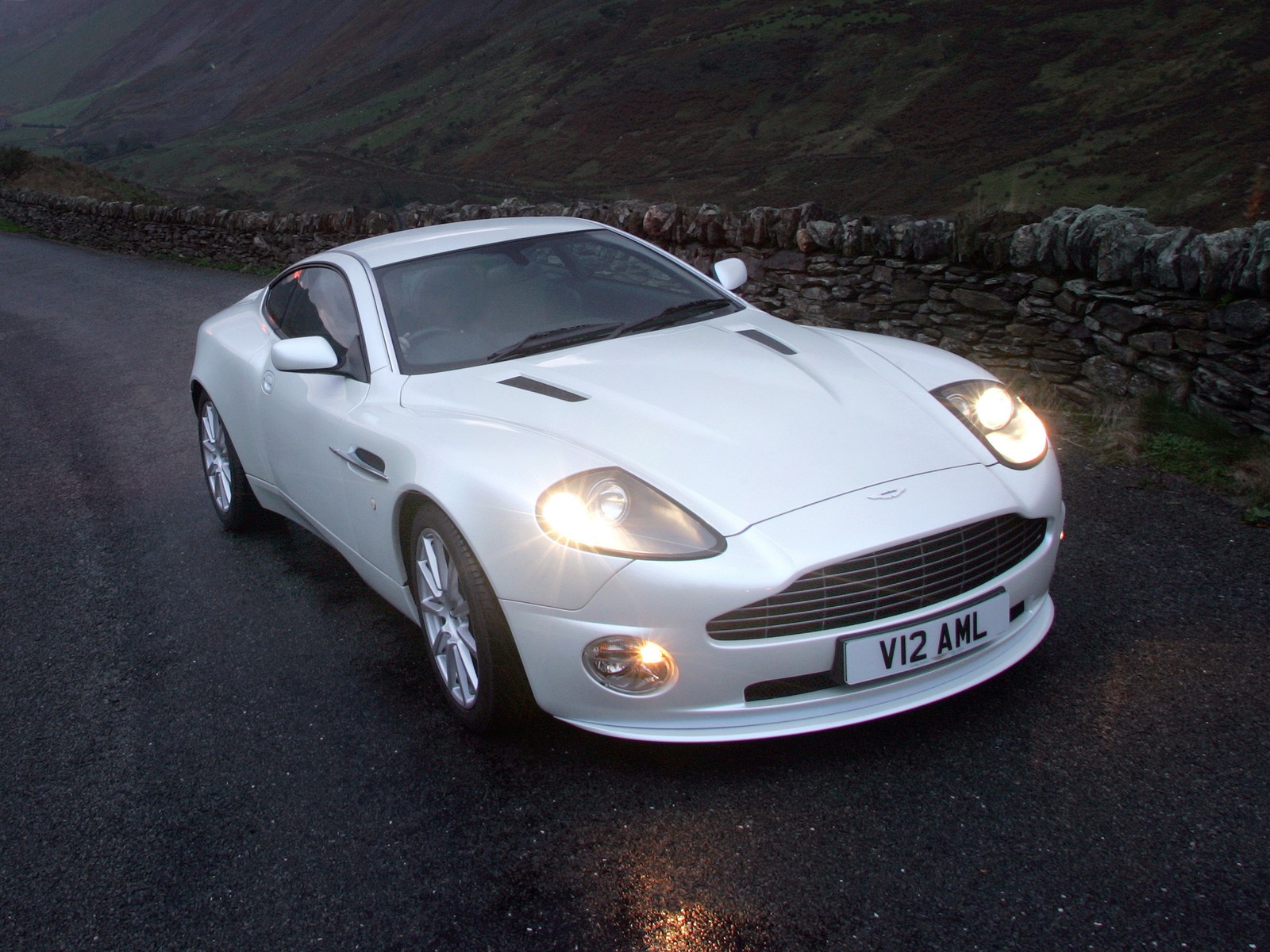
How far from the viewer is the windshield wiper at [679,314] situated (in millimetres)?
3949

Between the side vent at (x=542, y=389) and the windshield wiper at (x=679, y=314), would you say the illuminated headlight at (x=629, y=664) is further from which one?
the windshield wiper at (x=679, y=314)

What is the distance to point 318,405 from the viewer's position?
388 cm

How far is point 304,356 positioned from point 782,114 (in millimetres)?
51539

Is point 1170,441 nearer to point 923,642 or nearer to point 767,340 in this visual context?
point 767,340

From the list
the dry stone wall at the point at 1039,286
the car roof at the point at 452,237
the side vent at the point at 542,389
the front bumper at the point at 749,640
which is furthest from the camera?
the dry stone wall at the point at 1039,286

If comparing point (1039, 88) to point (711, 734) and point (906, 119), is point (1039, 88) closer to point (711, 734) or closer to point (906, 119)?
point (906, 119)

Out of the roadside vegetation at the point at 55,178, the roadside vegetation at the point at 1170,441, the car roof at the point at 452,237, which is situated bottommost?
the roadside vegetation at the point at 55,178

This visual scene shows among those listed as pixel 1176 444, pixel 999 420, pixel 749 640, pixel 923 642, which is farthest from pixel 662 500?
pixel 1176 444

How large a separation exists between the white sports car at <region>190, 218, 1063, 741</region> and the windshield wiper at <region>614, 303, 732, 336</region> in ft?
0.05

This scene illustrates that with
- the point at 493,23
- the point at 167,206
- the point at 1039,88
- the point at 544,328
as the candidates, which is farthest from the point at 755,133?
the point at 493,23

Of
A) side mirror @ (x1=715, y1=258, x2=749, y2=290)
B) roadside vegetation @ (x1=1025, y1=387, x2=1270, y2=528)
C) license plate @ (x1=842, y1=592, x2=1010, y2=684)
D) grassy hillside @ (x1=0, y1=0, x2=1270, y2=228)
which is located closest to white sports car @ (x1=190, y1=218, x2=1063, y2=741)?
license plate @ (x1=842, y1=592, x2=1010, y2=684)

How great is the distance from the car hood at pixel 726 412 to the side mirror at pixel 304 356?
334 mm

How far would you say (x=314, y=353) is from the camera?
368cm

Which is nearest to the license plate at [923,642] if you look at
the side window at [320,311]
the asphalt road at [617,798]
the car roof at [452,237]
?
the asphalt road at [617,798]
